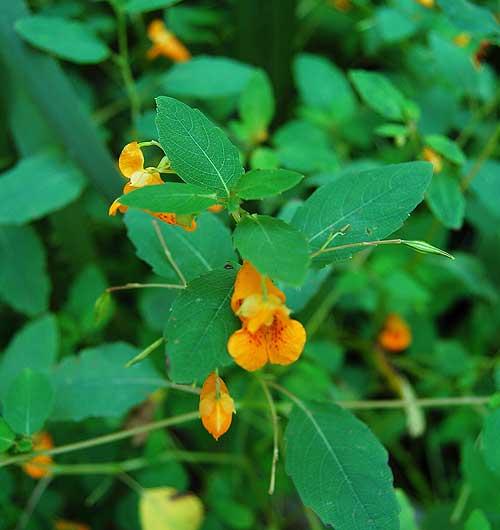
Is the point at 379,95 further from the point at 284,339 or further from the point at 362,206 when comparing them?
the point at 284,339

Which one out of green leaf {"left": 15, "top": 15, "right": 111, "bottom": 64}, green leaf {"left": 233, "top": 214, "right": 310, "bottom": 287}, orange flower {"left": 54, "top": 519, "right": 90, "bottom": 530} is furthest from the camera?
orange flower {"left": 54, "top": 519, "right": 90, "bottom": 530}

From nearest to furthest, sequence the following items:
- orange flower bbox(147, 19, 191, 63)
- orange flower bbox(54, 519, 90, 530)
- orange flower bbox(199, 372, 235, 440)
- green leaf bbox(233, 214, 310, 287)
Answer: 1. green leaf bbox(233, 214, 310, 287)
2. orange flower bbox(199, 372, 235, 440)
3. orange flower bbox(54, 519, 90, 530)
4. orange flower bbox(147, 19, 191, 63)

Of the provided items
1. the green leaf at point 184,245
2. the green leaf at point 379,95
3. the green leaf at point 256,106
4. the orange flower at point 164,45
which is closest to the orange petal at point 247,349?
the green leaf at point 184,245

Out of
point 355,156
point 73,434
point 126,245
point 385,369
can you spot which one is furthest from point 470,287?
point 73,434

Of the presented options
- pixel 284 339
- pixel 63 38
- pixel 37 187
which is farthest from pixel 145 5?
pixel 284 339

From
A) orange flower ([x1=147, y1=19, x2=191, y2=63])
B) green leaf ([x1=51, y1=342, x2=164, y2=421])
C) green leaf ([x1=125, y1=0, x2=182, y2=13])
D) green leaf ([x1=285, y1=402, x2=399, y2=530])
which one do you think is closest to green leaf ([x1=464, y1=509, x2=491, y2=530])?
green leaf ([x1=285, y1=402, x2=399, y2=530])

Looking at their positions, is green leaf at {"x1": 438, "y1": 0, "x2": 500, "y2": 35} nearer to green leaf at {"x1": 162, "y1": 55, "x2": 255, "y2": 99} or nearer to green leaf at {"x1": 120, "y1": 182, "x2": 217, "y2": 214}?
green leaf at {"x1": 162, "y1": 55, "x2": 255, "y2": 99}
